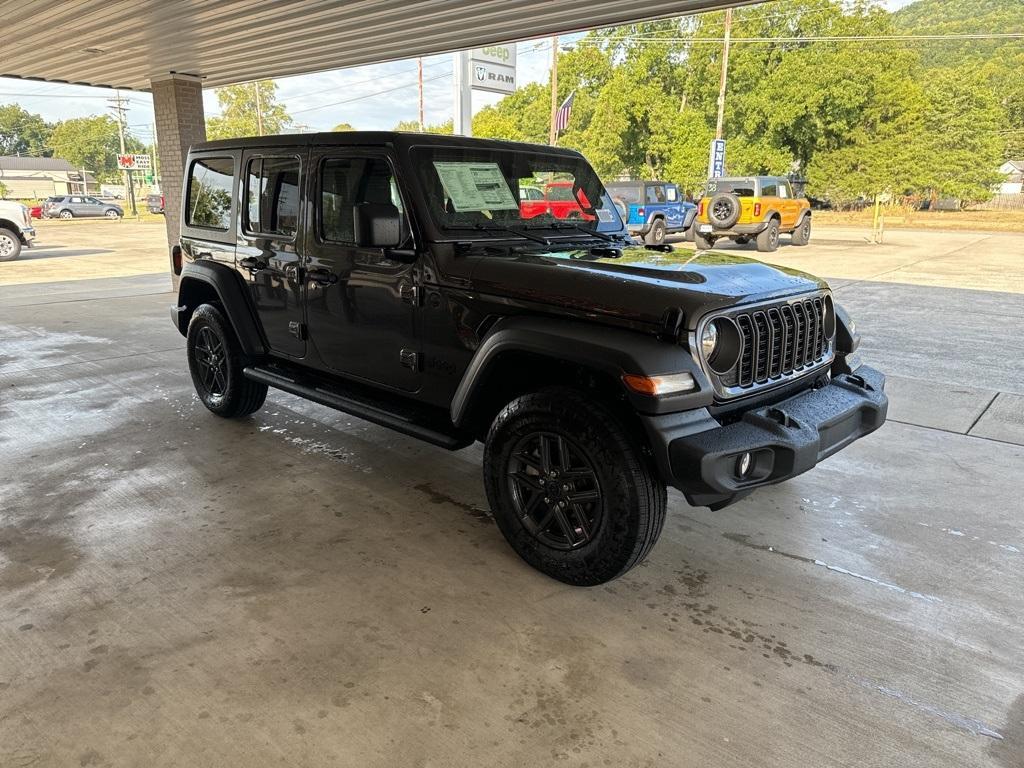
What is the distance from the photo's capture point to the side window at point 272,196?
158 inches

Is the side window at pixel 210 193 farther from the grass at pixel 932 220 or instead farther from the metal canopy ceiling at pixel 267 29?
the grass at pixel 932 220

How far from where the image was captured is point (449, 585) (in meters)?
2.91

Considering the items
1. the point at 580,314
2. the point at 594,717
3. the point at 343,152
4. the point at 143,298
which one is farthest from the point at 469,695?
the point at 143,298

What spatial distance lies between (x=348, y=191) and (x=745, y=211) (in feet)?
50.1

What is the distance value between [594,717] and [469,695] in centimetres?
41

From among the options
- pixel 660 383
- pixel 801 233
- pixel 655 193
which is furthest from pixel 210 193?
pixel 801 233

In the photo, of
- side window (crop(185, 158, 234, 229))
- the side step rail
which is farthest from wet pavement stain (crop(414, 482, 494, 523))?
side window (crop(185, 158, 234, 229))

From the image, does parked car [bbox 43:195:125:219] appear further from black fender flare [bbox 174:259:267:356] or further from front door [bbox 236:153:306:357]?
front door [bbox 236:153:306:357]

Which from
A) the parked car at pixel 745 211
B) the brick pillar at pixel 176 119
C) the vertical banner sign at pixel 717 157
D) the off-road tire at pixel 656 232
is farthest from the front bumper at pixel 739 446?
the vertical banner sign at pixel 717 157

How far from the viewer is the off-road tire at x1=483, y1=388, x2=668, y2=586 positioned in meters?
2.61

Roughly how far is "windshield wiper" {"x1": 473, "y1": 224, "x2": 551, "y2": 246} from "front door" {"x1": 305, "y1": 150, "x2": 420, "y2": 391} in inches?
15.1

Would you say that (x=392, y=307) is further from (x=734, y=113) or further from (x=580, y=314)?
(x=734, y=113)

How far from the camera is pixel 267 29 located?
7.72 metres

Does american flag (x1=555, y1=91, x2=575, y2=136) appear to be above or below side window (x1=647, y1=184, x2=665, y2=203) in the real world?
above
